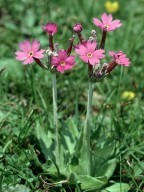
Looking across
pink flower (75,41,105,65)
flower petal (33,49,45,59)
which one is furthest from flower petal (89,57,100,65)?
flower petal (33,49,45,59)

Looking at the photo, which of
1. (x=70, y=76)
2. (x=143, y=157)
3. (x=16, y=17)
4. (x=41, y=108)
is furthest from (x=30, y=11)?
(x=143, y=157)

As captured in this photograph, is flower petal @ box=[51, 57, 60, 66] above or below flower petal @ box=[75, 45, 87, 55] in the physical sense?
below

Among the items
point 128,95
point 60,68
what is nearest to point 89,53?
point 60,68

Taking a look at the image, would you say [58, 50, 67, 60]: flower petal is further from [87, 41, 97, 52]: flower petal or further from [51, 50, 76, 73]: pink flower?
[87, 41, 97, 52]: flower petal

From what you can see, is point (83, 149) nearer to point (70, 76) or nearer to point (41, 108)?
point (41, 108)

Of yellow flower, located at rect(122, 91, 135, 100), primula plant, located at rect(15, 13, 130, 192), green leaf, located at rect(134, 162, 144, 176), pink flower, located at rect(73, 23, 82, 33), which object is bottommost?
green leaf, located at rect(134, 162, 144, 176)

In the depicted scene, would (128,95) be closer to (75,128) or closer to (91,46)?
(75,128)

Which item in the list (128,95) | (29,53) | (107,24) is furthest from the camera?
(128,95)

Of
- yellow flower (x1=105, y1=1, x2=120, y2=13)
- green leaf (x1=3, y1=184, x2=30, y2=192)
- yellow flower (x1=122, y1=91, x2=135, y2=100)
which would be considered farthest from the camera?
yellow flower (x1=105, y1=1, x2=120, y2=13)
